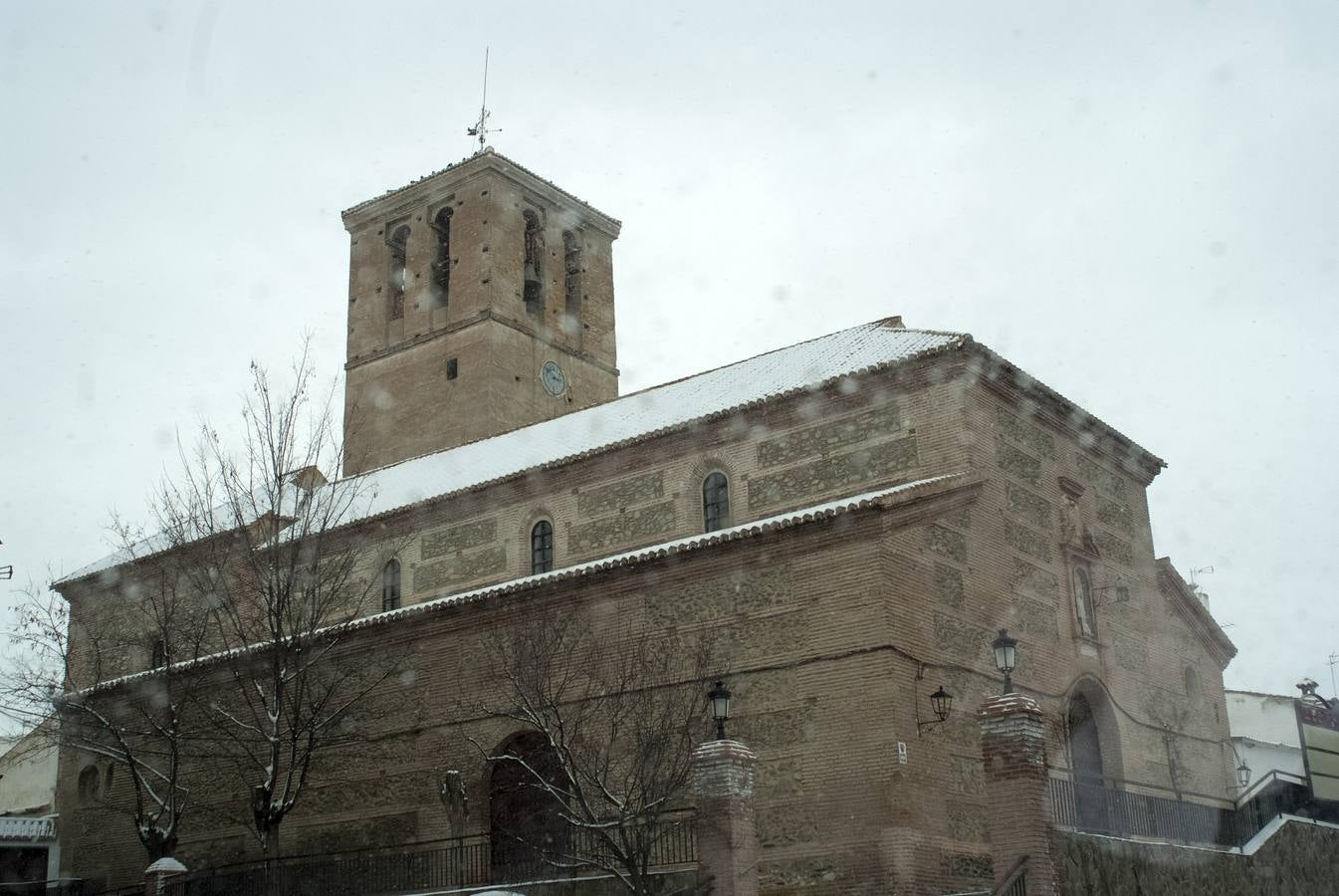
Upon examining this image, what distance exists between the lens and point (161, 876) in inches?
806

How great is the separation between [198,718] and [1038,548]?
534 inches

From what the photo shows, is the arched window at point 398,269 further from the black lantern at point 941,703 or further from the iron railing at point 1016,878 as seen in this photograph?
the iron railing at point 1016,878

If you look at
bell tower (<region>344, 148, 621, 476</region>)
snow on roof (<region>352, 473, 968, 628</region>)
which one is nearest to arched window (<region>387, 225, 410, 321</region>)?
bell tower (<region>344, 148, 621, 476</region>)

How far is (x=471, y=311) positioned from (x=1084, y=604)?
59.7 ft

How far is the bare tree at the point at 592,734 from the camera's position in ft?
57.1

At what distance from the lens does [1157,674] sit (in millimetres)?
23312

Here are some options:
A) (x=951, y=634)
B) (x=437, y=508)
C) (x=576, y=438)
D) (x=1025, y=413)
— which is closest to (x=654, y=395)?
(x=576, y=438)

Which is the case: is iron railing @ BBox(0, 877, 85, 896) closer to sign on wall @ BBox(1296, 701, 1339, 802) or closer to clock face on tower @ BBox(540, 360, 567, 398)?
clock face on tower @ BBox(540, 360, 567, 398)

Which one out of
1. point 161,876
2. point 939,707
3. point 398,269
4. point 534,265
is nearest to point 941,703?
point 939,707

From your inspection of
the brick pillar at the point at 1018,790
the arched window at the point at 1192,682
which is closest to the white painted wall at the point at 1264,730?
the arched window at the point at 1192,682

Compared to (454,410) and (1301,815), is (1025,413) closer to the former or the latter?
(1301,815)

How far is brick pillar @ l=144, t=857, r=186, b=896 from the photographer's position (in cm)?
2047

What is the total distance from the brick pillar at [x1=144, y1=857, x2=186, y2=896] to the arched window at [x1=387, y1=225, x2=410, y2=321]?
19126mm

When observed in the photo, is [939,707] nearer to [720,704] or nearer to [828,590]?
[828,590]
